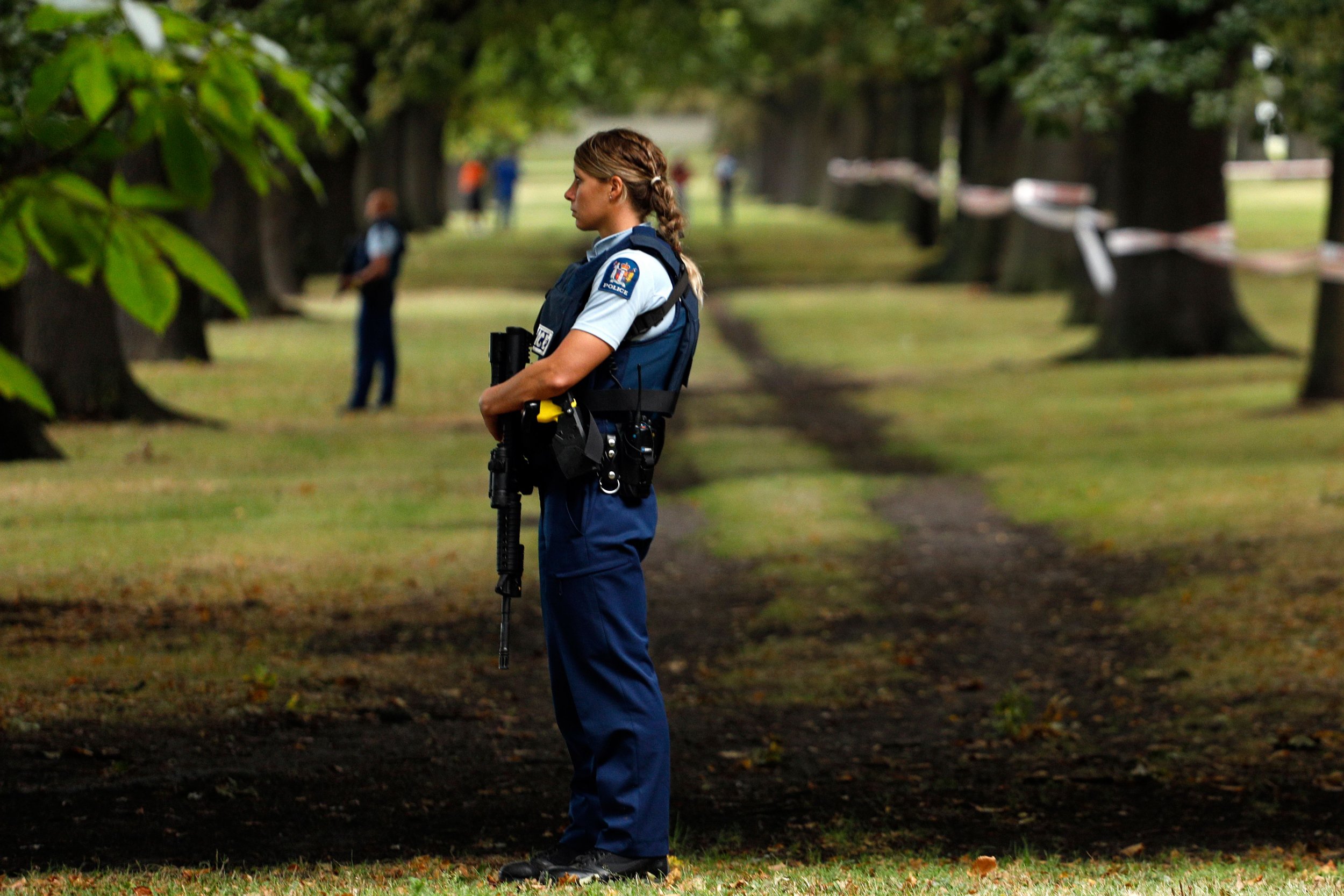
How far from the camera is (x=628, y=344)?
4.84 m

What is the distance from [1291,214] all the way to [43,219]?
50100 mm

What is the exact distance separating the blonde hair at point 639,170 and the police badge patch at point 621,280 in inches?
8.7

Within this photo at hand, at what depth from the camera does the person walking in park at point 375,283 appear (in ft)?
56.2

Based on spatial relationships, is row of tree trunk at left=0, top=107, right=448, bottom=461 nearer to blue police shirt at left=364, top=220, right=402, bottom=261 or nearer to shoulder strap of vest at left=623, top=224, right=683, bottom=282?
shoulder strap of vest at left=623, top=224, right=683, bottom=282

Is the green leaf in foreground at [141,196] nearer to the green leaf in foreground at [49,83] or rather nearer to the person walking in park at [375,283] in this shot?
the green leaf in foreground at [49,83]

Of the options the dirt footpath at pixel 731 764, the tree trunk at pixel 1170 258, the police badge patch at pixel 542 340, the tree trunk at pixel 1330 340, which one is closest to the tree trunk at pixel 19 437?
the dirt footpath at pixel 731 764

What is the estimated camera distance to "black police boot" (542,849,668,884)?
4949 millimetres

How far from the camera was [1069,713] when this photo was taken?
27.0 ft

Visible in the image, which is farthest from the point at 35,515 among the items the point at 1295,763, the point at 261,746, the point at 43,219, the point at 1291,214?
the point at 1291,214

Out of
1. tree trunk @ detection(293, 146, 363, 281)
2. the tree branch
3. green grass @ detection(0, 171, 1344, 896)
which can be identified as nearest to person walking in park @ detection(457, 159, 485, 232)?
tree trunk @ detection(293, 146, 363, 281)

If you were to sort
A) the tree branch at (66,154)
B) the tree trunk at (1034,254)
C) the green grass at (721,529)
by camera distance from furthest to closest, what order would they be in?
the tree trunk at (1034,254)
the green grass at (721,529)
the tree branch at (66,154)

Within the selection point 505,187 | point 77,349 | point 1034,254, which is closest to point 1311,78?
point 77,349

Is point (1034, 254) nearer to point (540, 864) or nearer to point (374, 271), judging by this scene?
point (374, 271)

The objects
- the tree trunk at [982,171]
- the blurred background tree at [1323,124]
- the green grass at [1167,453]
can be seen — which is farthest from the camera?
the tree trunk at [982,171]
